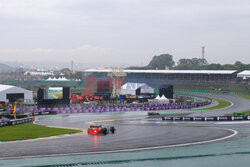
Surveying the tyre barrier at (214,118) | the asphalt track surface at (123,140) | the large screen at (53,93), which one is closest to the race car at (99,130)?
the asphalt track surface at (123,140)

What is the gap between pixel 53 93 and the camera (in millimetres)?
74375

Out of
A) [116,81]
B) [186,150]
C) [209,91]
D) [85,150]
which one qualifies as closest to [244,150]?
[186,150]

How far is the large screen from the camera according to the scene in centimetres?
Answer: 7344

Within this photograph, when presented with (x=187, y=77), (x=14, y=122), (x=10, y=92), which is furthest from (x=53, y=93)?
(x=187, y=77)

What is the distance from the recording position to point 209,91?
132 metres

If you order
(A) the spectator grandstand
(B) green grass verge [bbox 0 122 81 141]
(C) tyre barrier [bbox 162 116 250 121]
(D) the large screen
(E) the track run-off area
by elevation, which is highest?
(A) the spectator grandstand

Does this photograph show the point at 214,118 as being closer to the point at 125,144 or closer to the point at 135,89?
the point at 125,144

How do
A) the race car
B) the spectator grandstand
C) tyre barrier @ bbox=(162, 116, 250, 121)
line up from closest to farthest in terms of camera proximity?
the race car < tyre barrier @ bbox=(162, 116, 250, 121) < the spectator grandstand

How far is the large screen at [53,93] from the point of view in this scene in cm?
7344

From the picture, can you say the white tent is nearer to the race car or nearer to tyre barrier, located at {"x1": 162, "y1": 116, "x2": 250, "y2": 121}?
tyre barrier, located at {"x1": 162, "y1": 116, "x2": 250, "y2": 121}

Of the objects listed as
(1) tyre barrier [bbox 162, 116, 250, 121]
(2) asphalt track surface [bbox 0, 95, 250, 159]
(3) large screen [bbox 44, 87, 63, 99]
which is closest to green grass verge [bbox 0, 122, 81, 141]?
Result: (2) asphalt track surface [bbox 0, 95, 250, 159]

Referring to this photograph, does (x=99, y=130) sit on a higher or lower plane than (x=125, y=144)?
higher

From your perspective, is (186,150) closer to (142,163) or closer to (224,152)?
(224,152)

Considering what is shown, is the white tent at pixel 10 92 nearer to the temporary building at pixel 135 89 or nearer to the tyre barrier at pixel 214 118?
the temporary building at pixel 135 89
